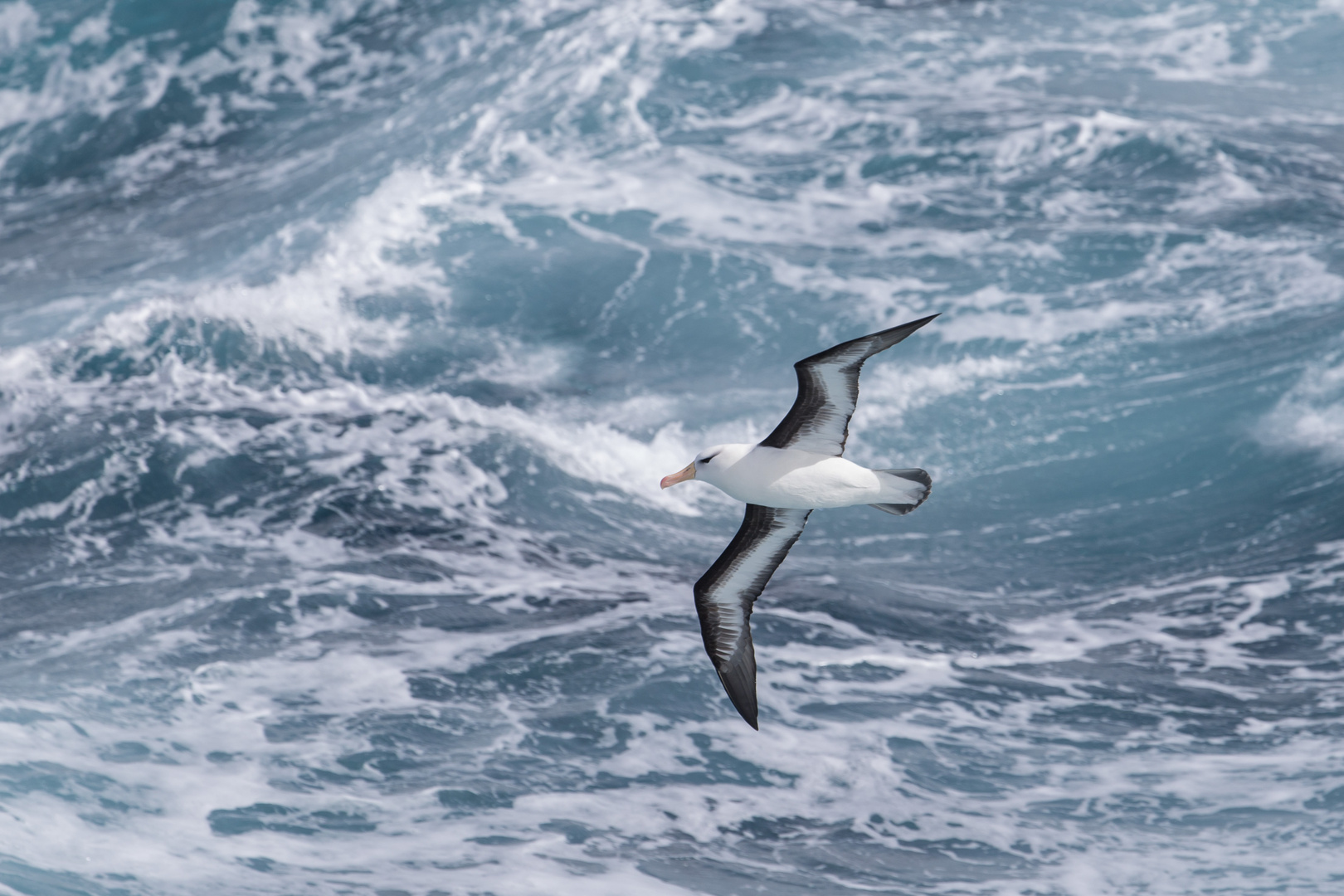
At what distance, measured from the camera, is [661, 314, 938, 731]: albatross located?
41.8 ft

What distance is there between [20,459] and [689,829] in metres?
14.5

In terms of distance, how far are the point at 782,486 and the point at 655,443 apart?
12.3 m

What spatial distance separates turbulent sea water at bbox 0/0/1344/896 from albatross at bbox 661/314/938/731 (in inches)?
162

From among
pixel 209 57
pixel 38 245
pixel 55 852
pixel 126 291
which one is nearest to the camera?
pixel 55 852

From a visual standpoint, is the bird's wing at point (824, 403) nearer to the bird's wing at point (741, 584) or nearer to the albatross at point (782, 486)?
the albatross at point (782, 486)

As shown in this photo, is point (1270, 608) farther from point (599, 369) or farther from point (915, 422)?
point (599, 369)

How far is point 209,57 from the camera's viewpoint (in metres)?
40.8

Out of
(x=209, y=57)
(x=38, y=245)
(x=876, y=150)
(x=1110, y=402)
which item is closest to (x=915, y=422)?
(x=1110, y=402)

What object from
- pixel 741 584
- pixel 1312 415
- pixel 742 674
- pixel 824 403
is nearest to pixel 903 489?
pixel 824 403

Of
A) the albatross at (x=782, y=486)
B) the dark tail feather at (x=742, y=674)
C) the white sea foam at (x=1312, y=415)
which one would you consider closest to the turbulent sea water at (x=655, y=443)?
the white sea foam at (x=1312, y=415)

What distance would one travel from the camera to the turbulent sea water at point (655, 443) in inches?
706

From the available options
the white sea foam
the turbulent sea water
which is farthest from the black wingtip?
the white sea foam

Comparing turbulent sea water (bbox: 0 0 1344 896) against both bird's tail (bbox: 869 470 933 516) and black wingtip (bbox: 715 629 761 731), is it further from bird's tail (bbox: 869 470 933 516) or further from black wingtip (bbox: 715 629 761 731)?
bird's tail (bbox: 869 470 933 516)

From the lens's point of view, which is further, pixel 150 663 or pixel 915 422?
pixel 915 422
